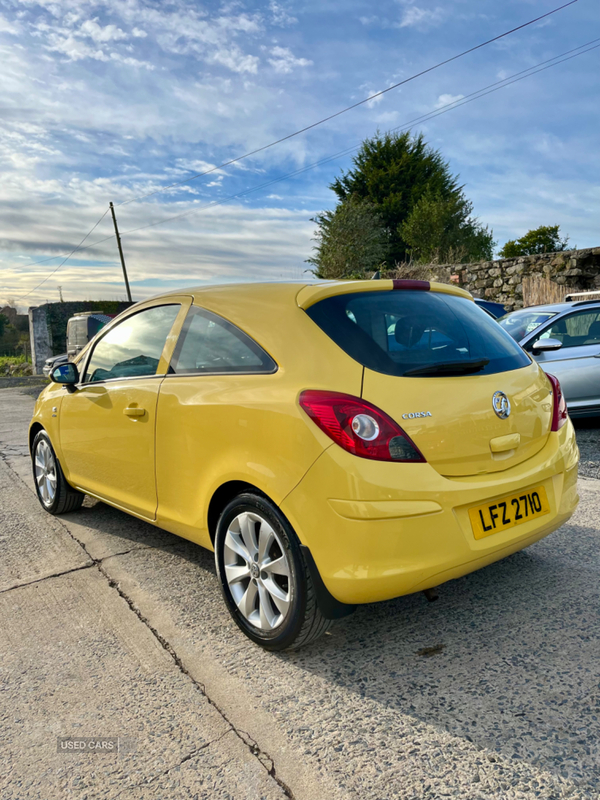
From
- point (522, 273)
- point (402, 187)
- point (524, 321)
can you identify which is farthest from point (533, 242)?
point (524, 321)

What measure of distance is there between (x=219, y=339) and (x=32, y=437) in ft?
9.32

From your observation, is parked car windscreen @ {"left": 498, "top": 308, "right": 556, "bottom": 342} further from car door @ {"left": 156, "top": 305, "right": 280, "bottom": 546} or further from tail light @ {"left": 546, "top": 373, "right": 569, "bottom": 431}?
car door @ {"left": 156, "top": 305, "right": 280, "bottom": 546}

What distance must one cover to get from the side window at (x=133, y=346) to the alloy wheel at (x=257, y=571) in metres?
1.15

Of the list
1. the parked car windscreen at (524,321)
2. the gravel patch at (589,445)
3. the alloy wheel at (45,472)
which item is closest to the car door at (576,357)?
the parked car windscreen at (524,321)

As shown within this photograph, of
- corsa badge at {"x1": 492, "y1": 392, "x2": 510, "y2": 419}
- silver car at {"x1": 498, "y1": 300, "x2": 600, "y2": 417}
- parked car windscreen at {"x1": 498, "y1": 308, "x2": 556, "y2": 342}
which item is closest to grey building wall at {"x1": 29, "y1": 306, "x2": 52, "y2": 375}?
parked car windscreen at {"x1": 498, "y1": 308, "x2": 556, "y2": 342}

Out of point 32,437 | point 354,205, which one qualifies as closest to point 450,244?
point 354,205

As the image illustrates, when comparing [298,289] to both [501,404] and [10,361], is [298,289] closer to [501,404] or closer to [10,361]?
[501,404]

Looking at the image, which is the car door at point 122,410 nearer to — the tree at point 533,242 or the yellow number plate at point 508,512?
the yellow number plate at point 508,512

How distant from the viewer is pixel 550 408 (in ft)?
9.48

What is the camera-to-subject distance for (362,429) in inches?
89.5

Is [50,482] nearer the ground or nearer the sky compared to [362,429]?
nearer the ground

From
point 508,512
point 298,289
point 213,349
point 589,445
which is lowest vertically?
point 589,445

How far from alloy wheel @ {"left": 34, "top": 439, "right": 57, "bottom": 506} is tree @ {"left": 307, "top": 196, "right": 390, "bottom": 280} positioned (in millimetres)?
28265

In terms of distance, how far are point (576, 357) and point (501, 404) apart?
5.12 m
